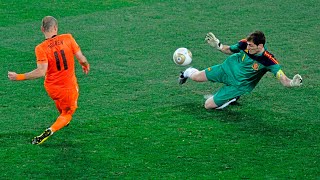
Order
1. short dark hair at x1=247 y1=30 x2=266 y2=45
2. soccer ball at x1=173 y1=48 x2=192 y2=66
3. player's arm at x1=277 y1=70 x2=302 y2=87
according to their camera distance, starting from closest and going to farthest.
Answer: player's arm at x1=277 y1=70 x2=302 y2=87 → short dark hair at x1=247 y1=30 x2=266 y2=45 → soccer ball at x1=173 y1=48 x2=192 y2=66

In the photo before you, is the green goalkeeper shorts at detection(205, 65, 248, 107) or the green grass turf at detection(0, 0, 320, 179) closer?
the green grass turf at detection(0, 0, 320, 179)

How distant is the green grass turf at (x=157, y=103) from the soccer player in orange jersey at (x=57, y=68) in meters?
0.31

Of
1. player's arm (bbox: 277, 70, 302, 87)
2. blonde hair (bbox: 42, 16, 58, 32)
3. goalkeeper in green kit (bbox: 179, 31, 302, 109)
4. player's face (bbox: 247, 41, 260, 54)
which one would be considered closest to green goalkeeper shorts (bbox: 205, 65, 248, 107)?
goalkeeper in green kit (bbox: 179, 31, 302, 109)

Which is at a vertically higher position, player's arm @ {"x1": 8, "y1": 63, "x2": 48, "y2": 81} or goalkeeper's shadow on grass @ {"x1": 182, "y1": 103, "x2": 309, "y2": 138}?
player's arm @ {"x1": 8, "y1": 63, "x2": 48, "y2": 81}

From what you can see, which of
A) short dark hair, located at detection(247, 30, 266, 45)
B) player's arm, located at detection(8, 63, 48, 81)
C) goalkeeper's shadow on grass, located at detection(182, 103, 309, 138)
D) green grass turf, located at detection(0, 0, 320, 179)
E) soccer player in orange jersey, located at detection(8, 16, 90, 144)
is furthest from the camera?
short dark hair, located at detection(247, 30, 266, 45)

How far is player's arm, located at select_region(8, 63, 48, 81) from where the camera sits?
9.73m

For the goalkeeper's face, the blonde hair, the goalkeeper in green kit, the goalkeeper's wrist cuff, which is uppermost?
the blonde hair

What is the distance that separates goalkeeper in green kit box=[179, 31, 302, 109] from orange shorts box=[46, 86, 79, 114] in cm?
215

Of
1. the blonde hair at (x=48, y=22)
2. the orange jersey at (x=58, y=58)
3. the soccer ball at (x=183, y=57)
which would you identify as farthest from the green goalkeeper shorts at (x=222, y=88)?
the blonde hair at (x=48, y=22)

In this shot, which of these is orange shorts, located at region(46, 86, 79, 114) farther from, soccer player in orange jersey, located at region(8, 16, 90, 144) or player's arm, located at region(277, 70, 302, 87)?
player's arm, located at region(277, 70, 302, 87)

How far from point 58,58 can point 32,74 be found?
0.41m

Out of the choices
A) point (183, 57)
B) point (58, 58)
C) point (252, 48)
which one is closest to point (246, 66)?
point (252, 48)

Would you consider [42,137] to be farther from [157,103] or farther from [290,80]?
[290,80]

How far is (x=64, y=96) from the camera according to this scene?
10.2 metres
